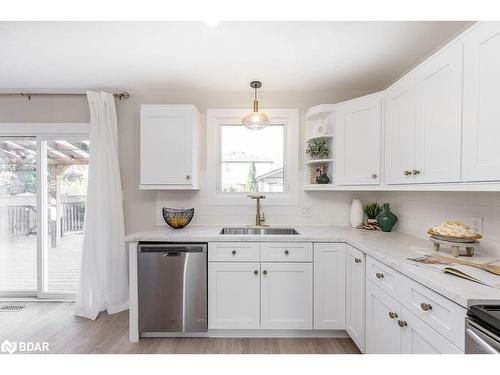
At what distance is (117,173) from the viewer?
106 inches

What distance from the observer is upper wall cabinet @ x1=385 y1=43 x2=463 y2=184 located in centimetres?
137

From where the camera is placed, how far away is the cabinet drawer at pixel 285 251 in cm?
214

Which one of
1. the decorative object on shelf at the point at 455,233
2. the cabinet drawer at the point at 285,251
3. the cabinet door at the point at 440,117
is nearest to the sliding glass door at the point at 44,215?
the cabinet drawer at the point at 285,251

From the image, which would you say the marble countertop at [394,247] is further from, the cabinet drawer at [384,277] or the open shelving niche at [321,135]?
the open shelving niche at [321,135]

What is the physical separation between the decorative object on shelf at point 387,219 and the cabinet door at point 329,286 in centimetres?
55

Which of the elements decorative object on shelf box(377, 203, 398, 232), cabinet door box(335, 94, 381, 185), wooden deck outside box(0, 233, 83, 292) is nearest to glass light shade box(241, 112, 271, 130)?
→ cabinet door box(335, 94, 381, 185)

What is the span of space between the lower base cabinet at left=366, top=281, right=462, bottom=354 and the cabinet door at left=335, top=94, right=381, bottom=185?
94 cm

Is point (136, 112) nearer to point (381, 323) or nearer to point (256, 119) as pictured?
point (256, 119)

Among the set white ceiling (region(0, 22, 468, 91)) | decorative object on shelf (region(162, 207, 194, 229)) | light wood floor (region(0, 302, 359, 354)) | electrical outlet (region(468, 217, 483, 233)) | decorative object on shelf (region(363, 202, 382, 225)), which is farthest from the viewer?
decorative object on shelf (region(363, 202, 382, 225))

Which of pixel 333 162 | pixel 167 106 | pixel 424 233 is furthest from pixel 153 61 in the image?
pixel 424 233

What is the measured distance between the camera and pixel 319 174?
2.68m

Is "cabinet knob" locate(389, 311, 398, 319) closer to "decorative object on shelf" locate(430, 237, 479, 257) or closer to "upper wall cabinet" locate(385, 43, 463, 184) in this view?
"decorative object on shelf" locate(430, 237, 479, 257)
